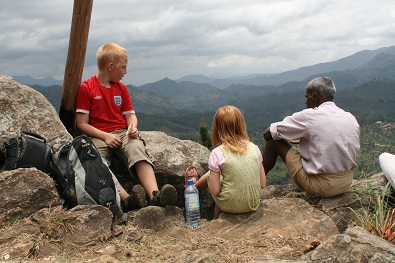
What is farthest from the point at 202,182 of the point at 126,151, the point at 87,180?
the point at 87,180

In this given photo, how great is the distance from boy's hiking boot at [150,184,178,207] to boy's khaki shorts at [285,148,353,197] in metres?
1.93

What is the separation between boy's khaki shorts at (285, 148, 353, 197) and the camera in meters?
5.51

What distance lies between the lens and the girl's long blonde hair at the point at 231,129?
16.3 ft

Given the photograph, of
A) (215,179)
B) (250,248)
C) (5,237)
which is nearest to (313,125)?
(215,179)

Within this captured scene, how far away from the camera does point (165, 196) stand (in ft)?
16.0

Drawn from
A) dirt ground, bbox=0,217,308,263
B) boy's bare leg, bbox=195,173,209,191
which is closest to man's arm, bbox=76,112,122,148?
boy's bare leg, bbox=195,173,209,191

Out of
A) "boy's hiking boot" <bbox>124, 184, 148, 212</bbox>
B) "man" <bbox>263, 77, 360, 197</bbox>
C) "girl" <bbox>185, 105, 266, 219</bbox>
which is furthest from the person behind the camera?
"man" <bbox>263, 77, 360, 197</bbox>

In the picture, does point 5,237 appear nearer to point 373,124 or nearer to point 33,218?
point 33,218

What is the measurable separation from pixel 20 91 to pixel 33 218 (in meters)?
2.66

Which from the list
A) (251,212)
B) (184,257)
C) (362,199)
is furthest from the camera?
(362,199)

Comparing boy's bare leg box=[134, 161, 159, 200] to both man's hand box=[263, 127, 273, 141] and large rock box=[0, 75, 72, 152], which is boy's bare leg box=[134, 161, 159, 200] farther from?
man's hand box=[263, 127, 273, 141]

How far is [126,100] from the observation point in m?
6.36

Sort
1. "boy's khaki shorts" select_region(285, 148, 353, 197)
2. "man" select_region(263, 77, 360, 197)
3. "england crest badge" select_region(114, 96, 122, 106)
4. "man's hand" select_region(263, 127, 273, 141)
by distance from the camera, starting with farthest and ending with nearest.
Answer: "england crest badge" select_region(114, 96, 122, 106) < "man's hand" select_region(263, 127, 273, 141) < "boy's khaki shorts" select_region(285, 148, 353, 197) < "man" select_region(263, 77, 360, 197)

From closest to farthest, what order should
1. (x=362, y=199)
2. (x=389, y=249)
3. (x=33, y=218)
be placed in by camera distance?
(x=389, y=249)
(x=33, y=218)
(x=362, y=199)
